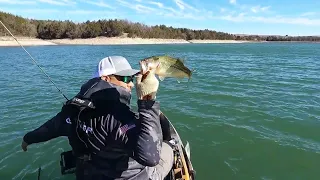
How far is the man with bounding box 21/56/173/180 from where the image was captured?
124 inches

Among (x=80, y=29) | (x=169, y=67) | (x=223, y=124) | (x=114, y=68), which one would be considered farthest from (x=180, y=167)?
(x=80, y=29)

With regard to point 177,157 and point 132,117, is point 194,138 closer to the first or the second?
point 177,157

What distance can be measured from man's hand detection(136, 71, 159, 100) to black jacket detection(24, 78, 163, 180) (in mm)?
65

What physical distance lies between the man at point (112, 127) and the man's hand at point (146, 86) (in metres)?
0.01

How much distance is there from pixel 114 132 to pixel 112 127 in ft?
0.19

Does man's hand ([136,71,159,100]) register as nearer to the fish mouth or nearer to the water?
the fish mouth

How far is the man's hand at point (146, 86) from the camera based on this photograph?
3098 mm

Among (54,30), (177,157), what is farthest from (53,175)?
(54,30)

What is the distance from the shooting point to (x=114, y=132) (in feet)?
10.8

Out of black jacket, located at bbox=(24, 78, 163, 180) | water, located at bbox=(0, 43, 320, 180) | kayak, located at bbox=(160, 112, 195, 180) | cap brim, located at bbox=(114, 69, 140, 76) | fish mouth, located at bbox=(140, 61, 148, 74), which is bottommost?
water, located at bbox=(0, 43, 320, 180)

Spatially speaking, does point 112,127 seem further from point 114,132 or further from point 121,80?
point 121,80

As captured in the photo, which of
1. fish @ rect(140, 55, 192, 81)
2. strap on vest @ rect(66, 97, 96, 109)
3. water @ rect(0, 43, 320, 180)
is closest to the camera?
strap on vest @ rect(66, 97, 96, 109)

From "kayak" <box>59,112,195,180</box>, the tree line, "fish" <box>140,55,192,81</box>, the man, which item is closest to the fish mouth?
the man

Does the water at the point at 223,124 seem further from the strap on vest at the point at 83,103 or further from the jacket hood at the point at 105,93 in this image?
the strap on vest at the point at 83,103
